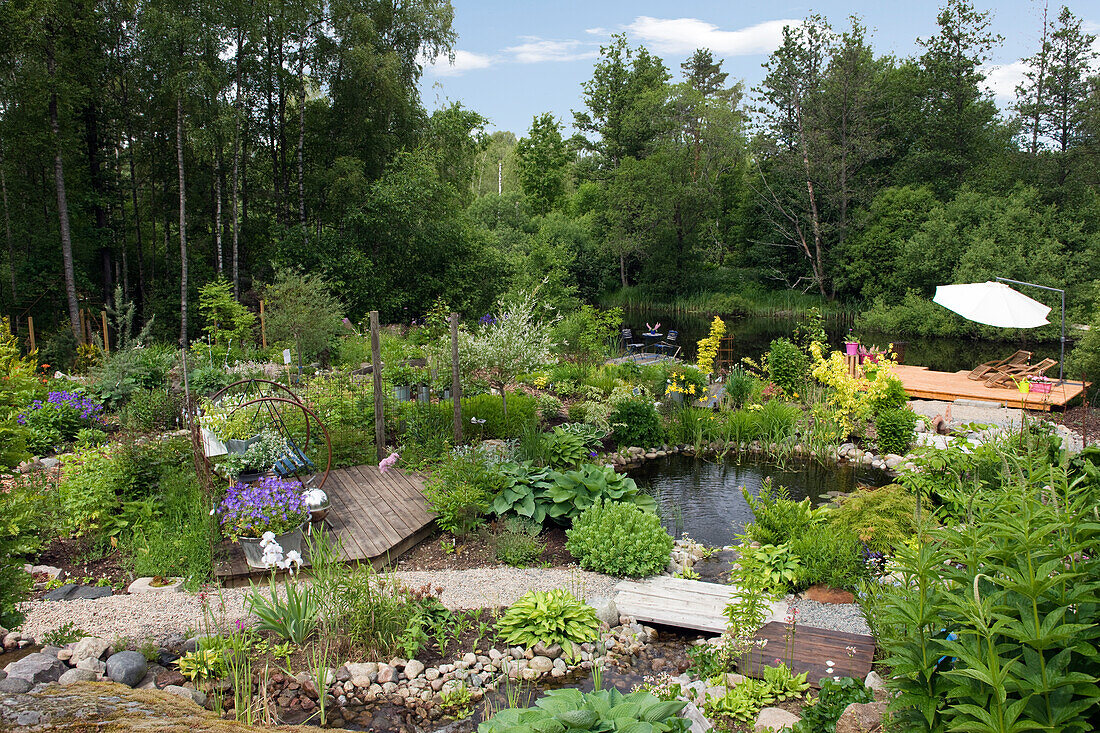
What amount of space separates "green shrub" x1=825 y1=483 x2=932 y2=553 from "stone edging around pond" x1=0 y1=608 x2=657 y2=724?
2.49 metres

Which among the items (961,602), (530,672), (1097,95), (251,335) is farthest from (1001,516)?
(1097,95)

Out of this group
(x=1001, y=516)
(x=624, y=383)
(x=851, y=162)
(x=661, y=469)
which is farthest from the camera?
(x=851, y=162)

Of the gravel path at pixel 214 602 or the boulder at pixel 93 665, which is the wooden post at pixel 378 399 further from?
the boulder at pixel 93 665

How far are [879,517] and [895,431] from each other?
429 cm

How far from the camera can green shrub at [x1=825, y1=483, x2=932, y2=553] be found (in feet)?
18.0

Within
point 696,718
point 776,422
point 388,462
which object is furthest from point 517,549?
point 776,422

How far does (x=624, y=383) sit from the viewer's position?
37.3 feet

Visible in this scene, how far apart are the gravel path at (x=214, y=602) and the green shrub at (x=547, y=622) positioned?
0.36 meters

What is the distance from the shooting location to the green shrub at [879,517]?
5.48 metres

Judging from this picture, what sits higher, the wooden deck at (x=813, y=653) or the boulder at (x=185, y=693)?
the boulder at (x=185, y=693)

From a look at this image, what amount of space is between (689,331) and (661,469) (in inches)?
579

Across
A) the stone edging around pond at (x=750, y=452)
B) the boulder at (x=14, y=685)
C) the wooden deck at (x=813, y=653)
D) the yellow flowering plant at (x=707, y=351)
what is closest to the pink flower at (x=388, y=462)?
the stone edging around pond at (x=750, y=452)

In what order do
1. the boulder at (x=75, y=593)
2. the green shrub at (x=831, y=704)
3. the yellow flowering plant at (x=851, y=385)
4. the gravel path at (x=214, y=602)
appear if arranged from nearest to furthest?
1. the green shrub at (x=831, y=704)
2. the gravel path at (x=214, y=602)
3. the boulder at (x=75, y=593)
4. the yellow flowering plant at (x=851, y=385)

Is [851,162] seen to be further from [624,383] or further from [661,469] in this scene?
[661,469]
